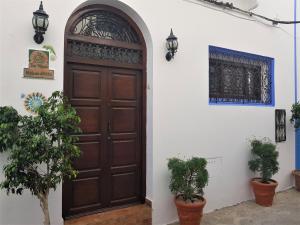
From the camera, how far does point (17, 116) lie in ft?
9.48

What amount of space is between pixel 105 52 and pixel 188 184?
226 centimetres

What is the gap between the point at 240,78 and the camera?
18.1ft

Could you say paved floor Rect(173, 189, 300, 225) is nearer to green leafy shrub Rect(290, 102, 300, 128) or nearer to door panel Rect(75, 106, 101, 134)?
green leafy shrub Rect(290, 102, 300, 128)

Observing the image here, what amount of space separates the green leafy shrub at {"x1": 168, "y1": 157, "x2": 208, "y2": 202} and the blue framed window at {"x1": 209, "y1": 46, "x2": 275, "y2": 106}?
142cm

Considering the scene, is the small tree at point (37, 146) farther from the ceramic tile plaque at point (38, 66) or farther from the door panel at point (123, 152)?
the door panel at point (123, 152)

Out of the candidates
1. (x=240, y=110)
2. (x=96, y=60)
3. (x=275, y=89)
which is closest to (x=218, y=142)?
(x=240, y=110)

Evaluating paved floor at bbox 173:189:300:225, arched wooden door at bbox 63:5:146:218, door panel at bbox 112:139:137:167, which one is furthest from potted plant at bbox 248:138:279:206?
door panel at bbox 112:139:137:167

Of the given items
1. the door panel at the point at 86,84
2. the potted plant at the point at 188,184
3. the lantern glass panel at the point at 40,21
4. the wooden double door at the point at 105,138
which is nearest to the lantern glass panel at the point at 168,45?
the wooden double door at the point at 105,138

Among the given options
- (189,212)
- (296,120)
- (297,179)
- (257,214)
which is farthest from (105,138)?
(297,179)

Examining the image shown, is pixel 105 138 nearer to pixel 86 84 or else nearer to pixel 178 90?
pixel 86 84

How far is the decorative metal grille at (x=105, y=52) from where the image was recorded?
378 centimetres

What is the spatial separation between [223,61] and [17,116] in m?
3.74

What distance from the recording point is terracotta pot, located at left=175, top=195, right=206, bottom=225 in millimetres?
3934

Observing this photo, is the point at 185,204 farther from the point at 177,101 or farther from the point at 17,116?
the point at 17,116
